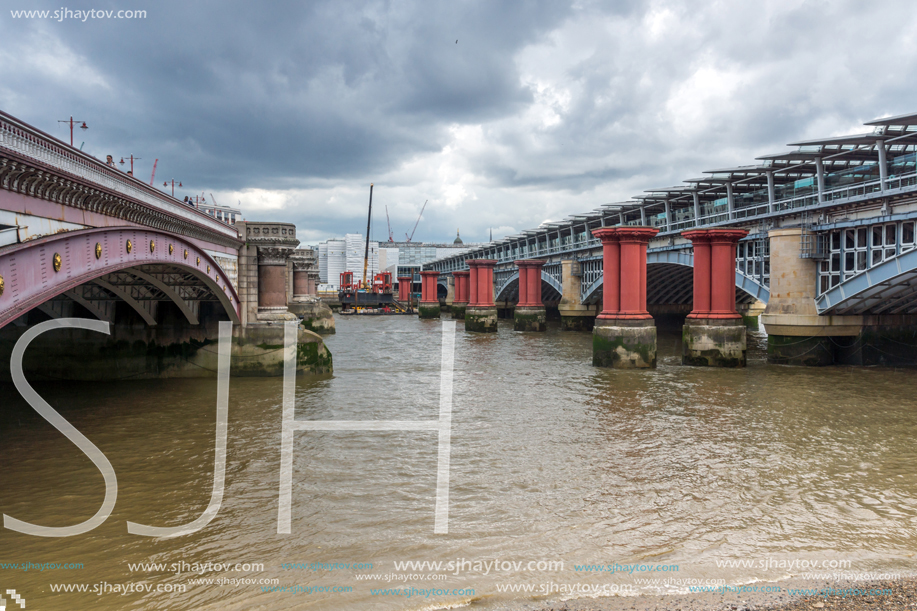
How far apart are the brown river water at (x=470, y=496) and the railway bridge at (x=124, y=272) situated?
162 cm

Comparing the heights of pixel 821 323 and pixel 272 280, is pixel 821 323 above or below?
below

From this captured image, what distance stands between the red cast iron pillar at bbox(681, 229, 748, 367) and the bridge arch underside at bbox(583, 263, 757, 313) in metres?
12.2

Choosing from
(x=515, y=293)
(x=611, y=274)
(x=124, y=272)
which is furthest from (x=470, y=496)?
(x=515, y=293)

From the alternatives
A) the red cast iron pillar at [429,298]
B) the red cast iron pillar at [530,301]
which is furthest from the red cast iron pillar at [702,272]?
the red cast iron pillar at [429,298]

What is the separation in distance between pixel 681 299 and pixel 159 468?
43080mm

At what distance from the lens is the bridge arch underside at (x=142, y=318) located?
15.8 m

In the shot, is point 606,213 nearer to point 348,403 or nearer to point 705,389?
point 705,389

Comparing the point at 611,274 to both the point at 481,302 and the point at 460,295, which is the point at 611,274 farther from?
the point at 460,295

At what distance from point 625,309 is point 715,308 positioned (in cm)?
355

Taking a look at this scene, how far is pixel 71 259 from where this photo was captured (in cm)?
924

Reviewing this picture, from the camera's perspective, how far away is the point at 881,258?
20906mm

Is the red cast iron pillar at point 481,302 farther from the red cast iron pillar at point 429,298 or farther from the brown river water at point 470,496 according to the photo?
the brown river water at point 470,496

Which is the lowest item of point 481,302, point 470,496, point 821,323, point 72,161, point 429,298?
point 470,496

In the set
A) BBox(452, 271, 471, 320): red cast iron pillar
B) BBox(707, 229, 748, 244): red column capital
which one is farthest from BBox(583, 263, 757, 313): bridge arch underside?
BBox(452, 271, 471, 320): red cast iron pillar
